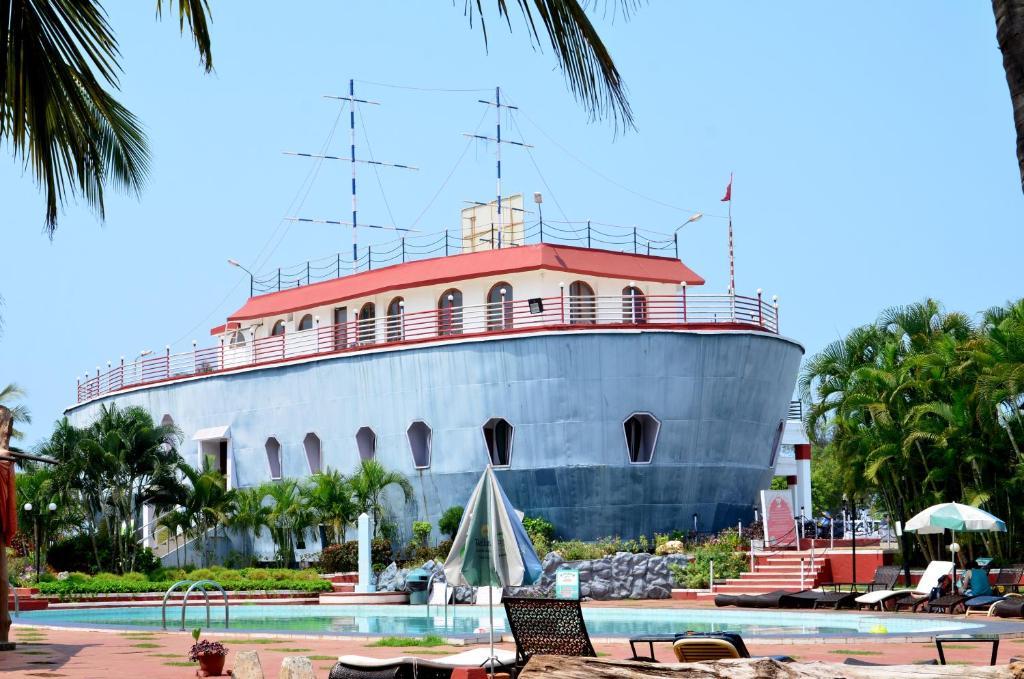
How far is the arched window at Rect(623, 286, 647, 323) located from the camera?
31797mm

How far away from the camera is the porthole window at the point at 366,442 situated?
108 feet

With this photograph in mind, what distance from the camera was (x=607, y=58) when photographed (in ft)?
15.4

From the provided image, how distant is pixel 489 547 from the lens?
12.0 meters

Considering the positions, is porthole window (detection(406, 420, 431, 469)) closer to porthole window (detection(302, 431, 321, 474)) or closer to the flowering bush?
porthole window (detection(302, 431, 321, 474))

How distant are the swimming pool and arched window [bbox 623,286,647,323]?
34.0ft

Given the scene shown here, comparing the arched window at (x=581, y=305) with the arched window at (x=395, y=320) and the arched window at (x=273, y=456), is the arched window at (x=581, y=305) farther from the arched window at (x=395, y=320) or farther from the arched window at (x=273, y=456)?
the arched window at (x=273, y=456)

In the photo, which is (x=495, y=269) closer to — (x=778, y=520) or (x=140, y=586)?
(x=778, y=520)

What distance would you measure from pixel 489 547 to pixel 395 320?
2271 cm

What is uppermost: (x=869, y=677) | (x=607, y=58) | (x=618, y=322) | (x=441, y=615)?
(x=618, y=322)

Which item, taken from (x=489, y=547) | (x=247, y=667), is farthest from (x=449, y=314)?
(x=247, y=667)

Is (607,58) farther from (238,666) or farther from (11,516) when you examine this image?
(11,516)

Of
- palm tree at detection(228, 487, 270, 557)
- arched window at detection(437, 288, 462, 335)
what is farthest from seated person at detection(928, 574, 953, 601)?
palm tree at detection(228, 487, 270, 557)

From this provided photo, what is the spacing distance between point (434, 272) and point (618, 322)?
5.29m

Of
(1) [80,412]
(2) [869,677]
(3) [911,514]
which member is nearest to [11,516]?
(2) [869,677]
